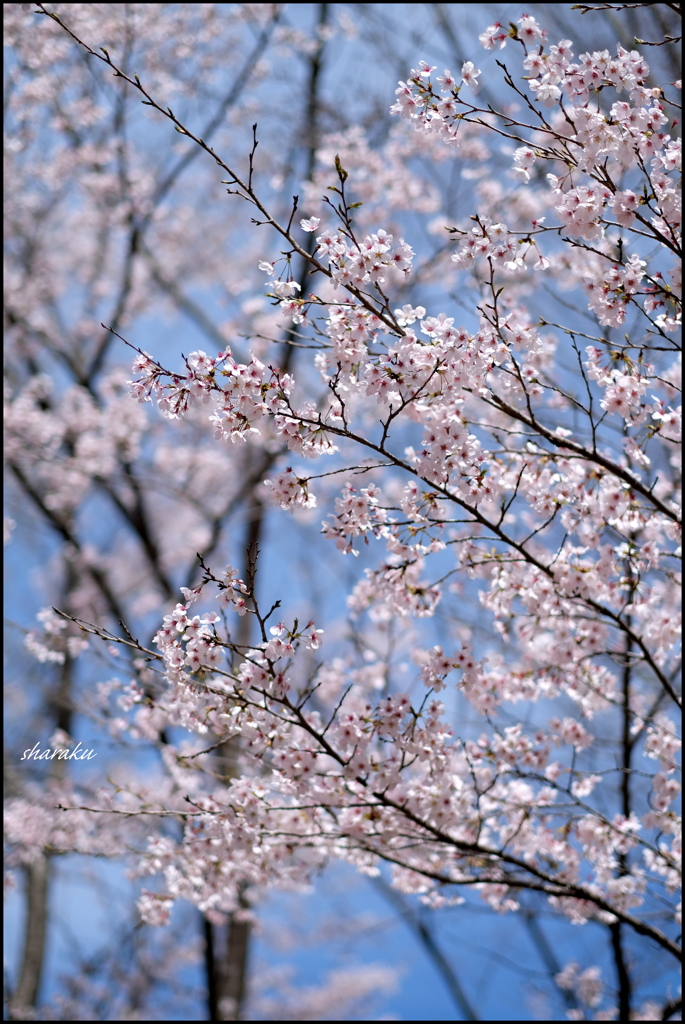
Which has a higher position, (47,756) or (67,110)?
(67,110)

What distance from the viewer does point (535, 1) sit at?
6.41 meters

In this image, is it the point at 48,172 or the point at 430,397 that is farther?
the point at 48,172

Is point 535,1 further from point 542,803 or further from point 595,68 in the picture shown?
point 542,803

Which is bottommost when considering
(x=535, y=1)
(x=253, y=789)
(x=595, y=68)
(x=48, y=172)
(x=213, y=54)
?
(x=253, y=789)

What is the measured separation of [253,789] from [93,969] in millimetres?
5814

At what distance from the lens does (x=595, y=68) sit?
8.00ft

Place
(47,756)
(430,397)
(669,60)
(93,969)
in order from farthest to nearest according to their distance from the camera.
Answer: (93,969)
(669,60)
(47,756)
(430,397)

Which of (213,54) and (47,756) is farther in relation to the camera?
(213,54)

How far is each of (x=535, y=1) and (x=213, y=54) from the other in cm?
410

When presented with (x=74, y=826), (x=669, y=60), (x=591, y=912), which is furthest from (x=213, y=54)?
(x=591, y=912)

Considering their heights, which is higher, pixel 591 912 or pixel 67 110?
pixel 67 110

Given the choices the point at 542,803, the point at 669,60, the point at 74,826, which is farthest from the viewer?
the point at 74,826

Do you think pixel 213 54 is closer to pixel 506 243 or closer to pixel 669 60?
pixel 669 60

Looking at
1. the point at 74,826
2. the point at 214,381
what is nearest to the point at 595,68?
the point at 214,381
